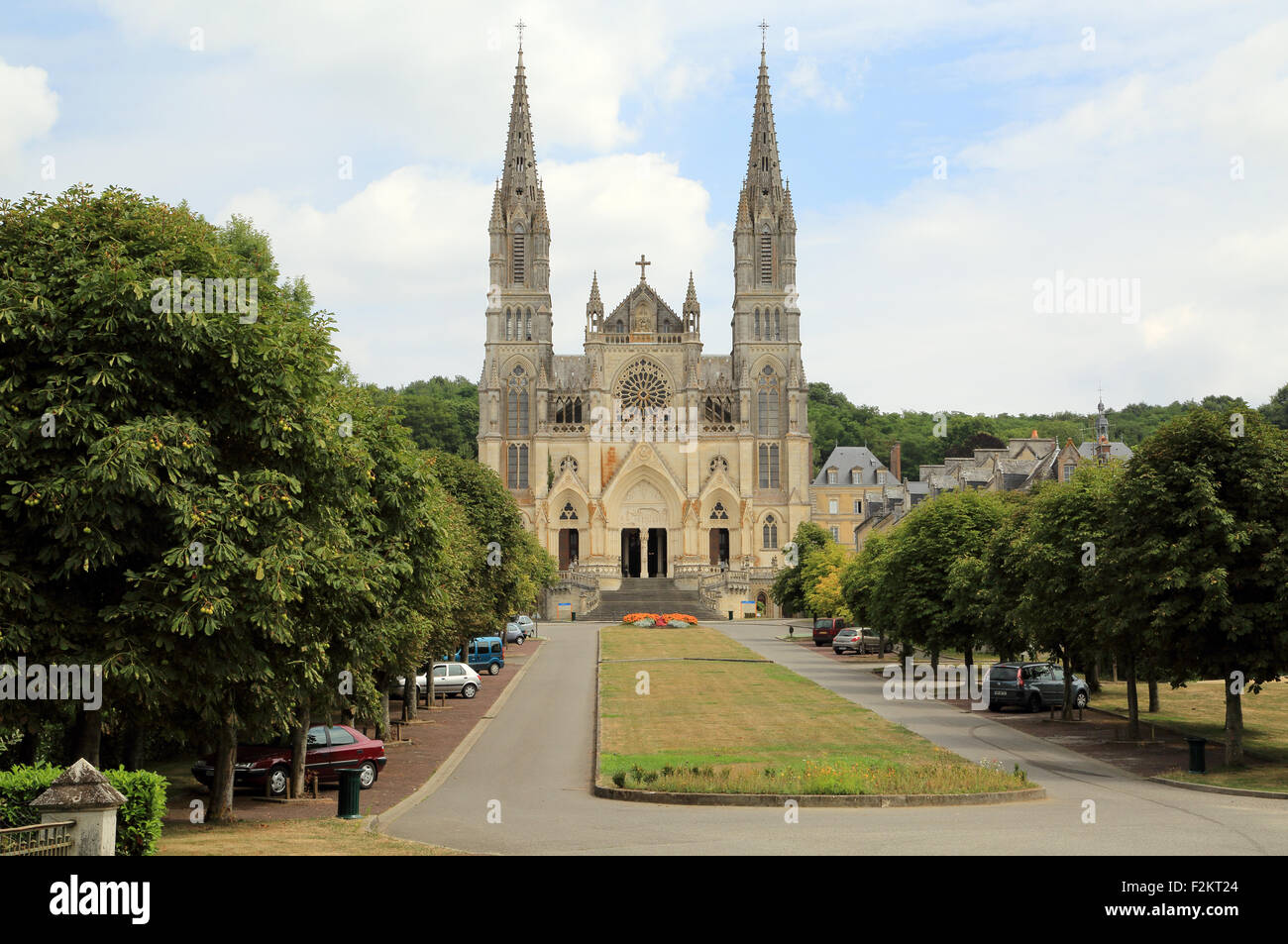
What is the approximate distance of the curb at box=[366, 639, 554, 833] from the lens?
20695 mm

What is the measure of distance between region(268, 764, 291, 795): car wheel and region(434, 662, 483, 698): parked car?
778 inches

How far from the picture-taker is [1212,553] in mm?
26062

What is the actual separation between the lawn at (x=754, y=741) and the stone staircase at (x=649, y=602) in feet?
127

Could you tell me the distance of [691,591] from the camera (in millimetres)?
98625

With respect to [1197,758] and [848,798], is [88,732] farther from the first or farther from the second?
[1197,758]

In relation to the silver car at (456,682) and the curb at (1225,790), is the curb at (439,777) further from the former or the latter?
the curb at (1225,790)

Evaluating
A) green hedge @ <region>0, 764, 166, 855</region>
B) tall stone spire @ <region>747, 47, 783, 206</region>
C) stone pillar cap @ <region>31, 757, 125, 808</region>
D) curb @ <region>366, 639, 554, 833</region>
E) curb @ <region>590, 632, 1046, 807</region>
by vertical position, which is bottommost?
curb @ <region>366, 639, 554, 833</region>

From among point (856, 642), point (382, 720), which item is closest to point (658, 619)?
point (856, 642)

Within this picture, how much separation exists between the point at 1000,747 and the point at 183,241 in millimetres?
21172

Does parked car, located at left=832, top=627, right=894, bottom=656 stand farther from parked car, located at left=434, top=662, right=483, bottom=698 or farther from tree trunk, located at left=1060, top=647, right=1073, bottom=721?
tree trunk, located at left=1060, top=647, right=1073, bottom=721

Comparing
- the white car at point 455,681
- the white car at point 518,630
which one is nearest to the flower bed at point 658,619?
the white car at point 518,630

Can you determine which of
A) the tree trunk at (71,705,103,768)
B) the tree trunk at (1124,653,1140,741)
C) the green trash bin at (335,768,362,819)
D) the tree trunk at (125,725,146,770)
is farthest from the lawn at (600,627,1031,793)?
the tree trunk at (71,705,103,768)
